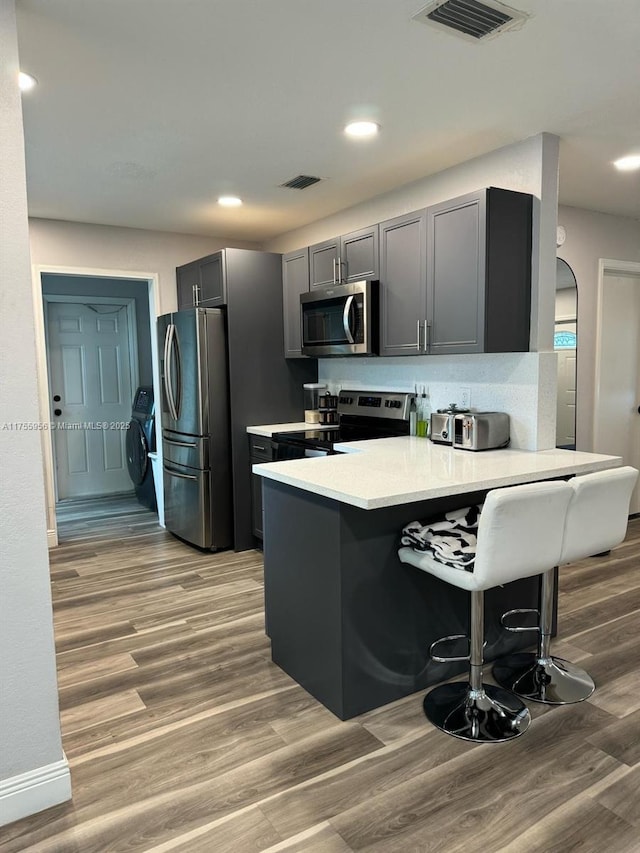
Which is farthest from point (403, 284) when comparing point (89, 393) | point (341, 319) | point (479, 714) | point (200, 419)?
point (89, 393)

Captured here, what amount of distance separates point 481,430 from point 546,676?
1192mm

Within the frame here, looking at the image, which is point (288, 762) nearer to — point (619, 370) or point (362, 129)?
point (362, 129)

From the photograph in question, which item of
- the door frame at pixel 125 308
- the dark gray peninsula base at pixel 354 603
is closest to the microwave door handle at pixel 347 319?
the dark gray peninsula base at pixel 354 603

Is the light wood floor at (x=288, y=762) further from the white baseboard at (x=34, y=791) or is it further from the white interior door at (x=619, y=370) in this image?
the white interior door at (x=619, y=370)

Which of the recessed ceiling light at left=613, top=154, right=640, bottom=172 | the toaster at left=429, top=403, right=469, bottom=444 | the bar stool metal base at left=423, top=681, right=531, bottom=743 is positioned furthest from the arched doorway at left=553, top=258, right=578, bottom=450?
the bar stool metal base at left=423, top=681, right=531, bottom=743

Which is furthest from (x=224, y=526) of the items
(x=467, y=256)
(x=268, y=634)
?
(x=467, y=256)

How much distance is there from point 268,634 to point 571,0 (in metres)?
2.73

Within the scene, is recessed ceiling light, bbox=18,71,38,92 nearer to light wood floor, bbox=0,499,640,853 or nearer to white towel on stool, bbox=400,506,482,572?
white towel on stool, bbox=400,506,482,572

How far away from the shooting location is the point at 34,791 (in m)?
1.88

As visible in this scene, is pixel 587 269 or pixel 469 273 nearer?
pixel 469 273

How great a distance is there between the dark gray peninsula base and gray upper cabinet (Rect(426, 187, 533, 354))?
2.88ft

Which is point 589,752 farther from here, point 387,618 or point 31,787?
point 31,787

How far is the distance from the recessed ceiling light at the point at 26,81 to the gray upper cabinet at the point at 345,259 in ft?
6.37

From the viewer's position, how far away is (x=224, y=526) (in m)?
4.50
